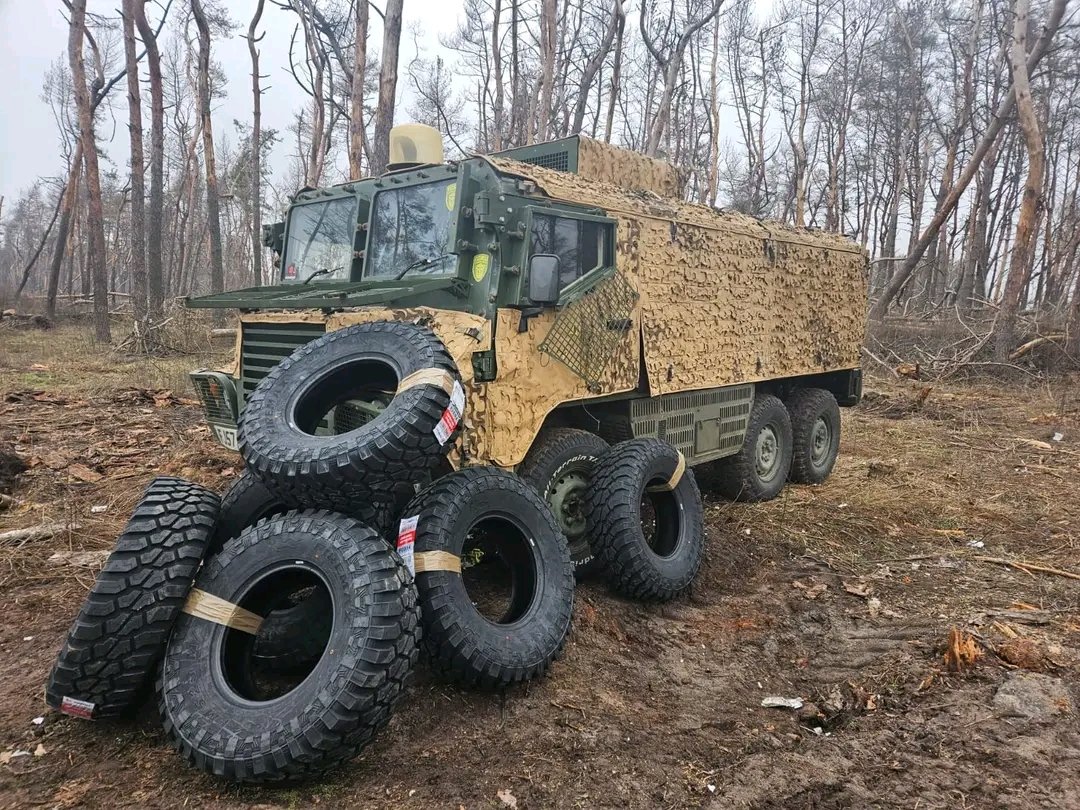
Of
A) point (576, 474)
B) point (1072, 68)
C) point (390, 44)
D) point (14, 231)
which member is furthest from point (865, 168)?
point (14, 231)

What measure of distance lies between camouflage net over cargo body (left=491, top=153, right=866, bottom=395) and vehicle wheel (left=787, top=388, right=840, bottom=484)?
364 millimetres

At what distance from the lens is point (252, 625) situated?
9.29 ft

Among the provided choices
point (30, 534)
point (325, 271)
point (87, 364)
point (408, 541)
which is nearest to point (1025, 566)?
point (408, 541)

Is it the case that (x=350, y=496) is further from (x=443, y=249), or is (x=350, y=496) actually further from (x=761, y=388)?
(x=761, y=388)

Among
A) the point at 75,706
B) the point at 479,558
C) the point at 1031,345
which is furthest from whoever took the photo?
the point at 1031,345

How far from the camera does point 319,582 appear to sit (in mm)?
2873

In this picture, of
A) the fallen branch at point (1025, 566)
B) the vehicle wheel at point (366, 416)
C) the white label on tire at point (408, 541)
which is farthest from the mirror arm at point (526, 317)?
the fallen branch at point (1025, 566)

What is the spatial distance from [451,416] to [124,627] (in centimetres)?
153

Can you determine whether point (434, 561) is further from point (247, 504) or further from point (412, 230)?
point (412, 230)

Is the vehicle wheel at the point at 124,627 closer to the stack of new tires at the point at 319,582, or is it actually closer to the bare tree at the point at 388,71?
the stack of new tires at the point at 319,582

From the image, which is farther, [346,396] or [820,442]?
[820,442]

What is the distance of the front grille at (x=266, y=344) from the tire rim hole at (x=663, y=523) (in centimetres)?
241

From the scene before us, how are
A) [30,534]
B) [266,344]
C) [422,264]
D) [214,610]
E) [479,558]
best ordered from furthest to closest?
[30,534], [266,344], [422,264], [479,558], [214,610]

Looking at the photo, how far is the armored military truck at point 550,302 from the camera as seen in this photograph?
407 centimetres
